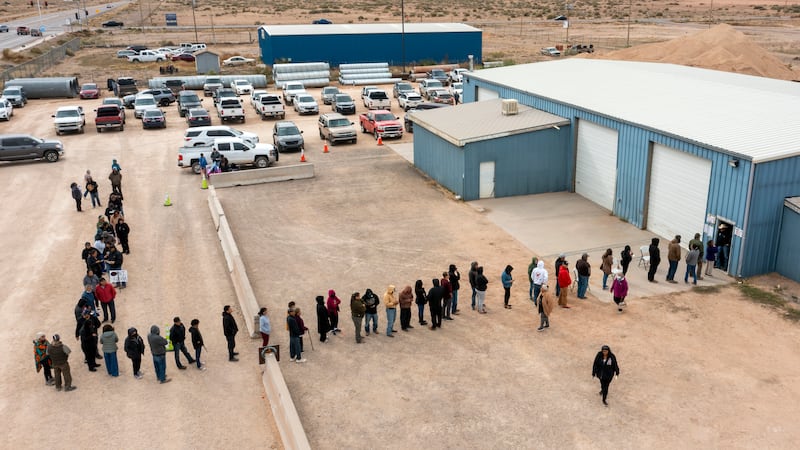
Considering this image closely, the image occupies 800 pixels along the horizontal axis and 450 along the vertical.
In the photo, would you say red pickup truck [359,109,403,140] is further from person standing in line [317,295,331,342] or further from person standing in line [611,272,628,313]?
person standing in line [317,295,331,342]

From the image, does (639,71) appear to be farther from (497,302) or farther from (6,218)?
(6,218)

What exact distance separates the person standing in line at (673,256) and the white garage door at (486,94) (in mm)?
17474

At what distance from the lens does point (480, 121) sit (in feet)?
95.0

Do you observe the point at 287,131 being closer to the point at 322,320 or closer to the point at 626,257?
the point at 322,320

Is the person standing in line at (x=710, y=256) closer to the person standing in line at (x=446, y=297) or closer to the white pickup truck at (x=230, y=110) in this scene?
the person standing in line at (x=446, y=297)

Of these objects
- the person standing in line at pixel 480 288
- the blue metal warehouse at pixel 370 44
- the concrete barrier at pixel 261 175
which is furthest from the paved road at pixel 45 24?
the person standing in line at pixel 480 288

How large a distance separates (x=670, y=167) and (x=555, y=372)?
406 inches

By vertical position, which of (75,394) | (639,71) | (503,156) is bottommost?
(75,394)

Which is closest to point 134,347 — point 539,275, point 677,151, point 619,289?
point 539,275

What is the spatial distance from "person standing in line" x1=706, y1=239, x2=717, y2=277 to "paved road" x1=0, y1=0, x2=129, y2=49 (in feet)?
310

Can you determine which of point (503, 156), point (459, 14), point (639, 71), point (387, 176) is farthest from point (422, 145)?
point (459, 14)

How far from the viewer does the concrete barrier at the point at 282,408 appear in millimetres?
11703

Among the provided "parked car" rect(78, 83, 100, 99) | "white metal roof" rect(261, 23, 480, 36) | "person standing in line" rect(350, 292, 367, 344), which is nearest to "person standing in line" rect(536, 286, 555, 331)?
"person standing in line" rect(350, 292, 367, 344)

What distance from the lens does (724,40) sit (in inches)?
1999
